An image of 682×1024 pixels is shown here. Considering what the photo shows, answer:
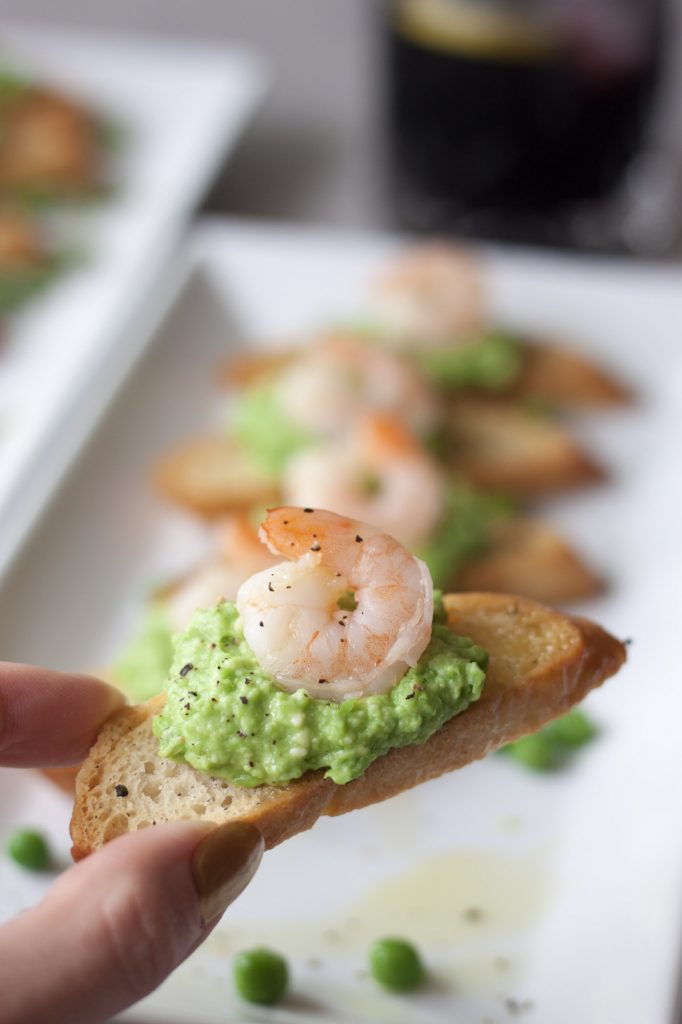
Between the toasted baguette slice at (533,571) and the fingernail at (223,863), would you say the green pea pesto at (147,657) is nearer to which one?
the toasted baguette slice at (533,571)

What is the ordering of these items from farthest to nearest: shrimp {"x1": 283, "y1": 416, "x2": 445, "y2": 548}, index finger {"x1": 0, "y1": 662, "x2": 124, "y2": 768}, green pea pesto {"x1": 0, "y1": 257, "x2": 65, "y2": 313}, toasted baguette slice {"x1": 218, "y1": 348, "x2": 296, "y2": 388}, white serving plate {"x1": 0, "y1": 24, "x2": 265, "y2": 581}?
green pea pesto {"x1": 0, "y1": 257, "x2": 65, "y2": 313}
toasted baguette slice {"x1": 218, "y1": 348, "x2": 296, "y2": 388}
white serving plate {"x1": 0, "y1": 24, "x2": 265, "y2": 581}
shrimp {"x1": 283, "y1": 416, "x2": 445, "y2": 548}
index finger {"x1": 0, "y1": 662, "x2": 124, "y2": 768}

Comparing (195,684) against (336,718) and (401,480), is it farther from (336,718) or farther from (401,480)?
(401,480)

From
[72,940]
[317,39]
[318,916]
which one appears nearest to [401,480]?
[318,916]

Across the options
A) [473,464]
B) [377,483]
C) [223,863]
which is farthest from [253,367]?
[223,863]

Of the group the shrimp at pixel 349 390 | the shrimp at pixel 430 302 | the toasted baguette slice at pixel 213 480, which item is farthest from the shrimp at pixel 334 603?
the shrimp at pixel 430 302

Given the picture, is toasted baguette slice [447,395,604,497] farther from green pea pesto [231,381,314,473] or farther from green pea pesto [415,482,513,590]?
green pea pesto [231,381,314,473]

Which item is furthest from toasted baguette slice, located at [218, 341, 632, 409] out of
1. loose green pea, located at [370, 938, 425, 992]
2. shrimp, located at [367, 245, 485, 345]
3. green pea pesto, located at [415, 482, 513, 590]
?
loose green pea, located at [370, 938, 425, 992]

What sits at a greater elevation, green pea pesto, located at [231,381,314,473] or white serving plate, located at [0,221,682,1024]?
green pea pesto, located at [231,381,314,473]
